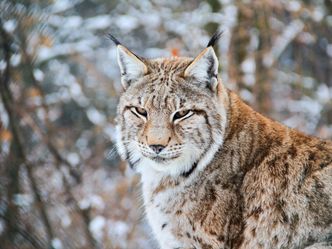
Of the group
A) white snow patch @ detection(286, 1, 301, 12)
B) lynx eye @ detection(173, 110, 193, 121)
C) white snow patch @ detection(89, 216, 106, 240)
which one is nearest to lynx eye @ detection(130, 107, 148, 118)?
lynx eye @ detection(173, 110, 193, 121)

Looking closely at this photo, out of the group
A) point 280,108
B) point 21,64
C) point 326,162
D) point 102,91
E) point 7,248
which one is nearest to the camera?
point 7,248

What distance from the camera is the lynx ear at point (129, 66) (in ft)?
17.7

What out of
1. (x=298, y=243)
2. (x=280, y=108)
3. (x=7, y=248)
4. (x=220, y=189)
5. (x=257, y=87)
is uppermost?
(x=7, y=248)

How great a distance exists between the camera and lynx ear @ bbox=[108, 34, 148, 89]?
5383mm

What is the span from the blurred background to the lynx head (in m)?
2.60

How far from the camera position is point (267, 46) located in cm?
1166

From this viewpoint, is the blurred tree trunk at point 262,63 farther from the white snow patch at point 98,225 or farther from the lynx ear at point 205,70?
the lynx ear at point 205,70

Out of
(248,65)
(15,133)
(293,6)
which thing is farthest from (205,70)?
(293,6)

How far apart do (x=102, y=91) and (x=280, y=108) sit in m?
3.42

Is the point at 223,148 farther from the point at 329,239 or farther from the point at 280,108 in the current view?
the point at 280,108

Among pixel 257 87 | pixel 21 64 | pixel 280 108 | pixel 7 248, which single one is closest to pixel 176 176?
pixel 7 248

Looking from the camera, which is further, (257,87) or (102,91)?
(102,91)

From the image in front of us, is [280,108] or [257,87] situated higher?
[257,87]

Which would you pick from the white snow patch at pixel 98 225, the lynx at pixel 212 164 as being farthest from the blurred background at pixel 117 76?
the lynx at pixel 212 164
